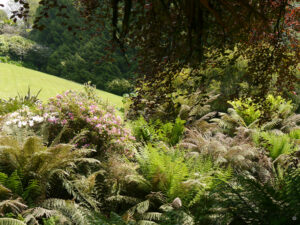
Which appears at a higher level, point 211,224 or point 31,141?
point 31,141

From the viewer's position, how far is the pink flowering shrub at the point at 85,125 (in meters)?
4.07

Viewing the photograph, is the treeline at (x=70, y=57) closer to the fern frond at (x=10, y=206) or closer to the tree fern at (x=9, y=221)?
the fern frond at (x=10, y=206)

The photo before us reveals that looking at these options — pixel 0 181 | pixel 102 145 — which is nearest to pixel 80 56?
pixel 102 145

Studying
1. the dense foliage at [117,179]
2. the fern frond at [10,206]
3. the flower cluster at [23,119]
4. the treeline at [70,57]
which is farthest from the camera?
the treeline at [70,57]

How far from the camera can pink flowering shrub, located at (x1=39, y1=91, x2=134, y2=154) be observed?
407 centimetres

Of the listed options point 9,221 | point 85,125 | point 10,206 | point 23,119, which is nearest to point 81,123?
point 85,125

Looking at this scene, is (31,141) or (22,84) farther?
(22,84)

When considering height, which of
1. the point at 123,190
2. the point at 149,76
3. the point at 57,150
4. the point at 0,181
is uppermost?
the point at 149,76

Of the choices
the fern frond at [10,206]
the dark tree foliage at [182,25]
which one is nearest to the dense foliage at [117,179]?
the fern frond at [10,206]

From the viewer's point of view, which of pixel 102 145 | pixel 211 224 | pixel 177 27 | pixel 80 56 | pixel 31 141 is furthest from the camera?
pixel 80 56

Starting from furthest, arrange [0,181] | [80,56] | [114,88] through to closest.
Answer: [80,56]
[114,88]
[0,181]

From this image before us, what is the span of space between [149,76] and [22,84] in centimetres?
1044

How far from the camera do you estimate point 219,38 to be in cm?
217

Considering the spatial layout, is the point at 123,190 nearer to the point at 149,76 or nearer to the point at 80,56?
the point at 149,76
